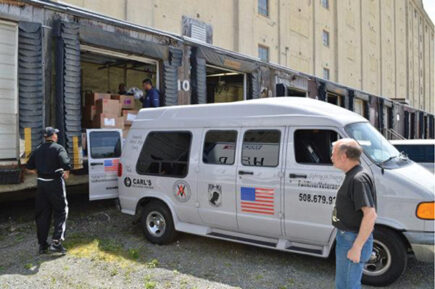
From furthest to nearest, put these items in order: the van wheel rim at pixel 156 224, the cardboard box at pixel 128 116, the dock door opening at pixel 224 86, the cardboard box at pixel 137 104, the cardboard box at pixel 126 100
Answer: the dock door opening at pixel 224 86 → the cardboard box at pixel 137 104 → the cardboard box at pixel 126 100 → the cardboard box at pixel 128 116 → the van wheel rim at pixel 156 224

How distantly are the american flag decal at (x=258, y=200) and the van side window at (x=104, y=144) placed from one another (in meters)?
3.42

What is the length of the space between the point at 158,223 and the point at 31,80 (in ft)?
11.6

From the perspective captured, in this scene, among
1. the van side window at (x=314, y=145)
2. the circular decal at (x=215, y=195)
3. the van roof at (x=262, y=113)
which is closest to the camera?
the van side window at (x=314, y=145)

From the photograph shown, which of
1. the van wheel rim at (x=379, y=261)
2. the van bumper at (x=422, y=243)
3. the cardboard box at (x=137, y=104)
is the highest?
the cardboard box at (x=137, y=104)

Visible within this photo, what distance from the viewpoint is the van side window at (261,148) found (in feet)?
17.9

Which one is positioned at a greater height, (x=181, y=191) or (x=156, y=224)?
(x=181, y=191)

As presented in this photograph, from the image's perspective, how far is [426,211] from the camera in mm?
4527

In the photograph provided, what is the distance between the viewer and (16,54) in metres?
7.00

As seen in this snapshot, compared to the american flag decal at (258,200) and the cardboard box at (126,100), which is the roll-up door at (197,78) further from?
the american flag decal at (258,200)

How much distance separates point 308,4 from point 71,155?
24.9 m

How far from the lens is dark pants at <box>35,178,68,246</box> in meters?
5.99

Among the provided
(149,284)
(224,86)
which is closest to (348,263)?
(149,284)

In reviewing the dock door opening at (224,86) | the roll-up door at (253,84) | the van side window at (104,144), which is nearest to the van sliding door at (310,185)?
the van side window at (104,144)

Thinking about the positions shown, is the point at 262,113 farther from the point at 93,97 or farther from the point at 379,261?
the point at 93,97
